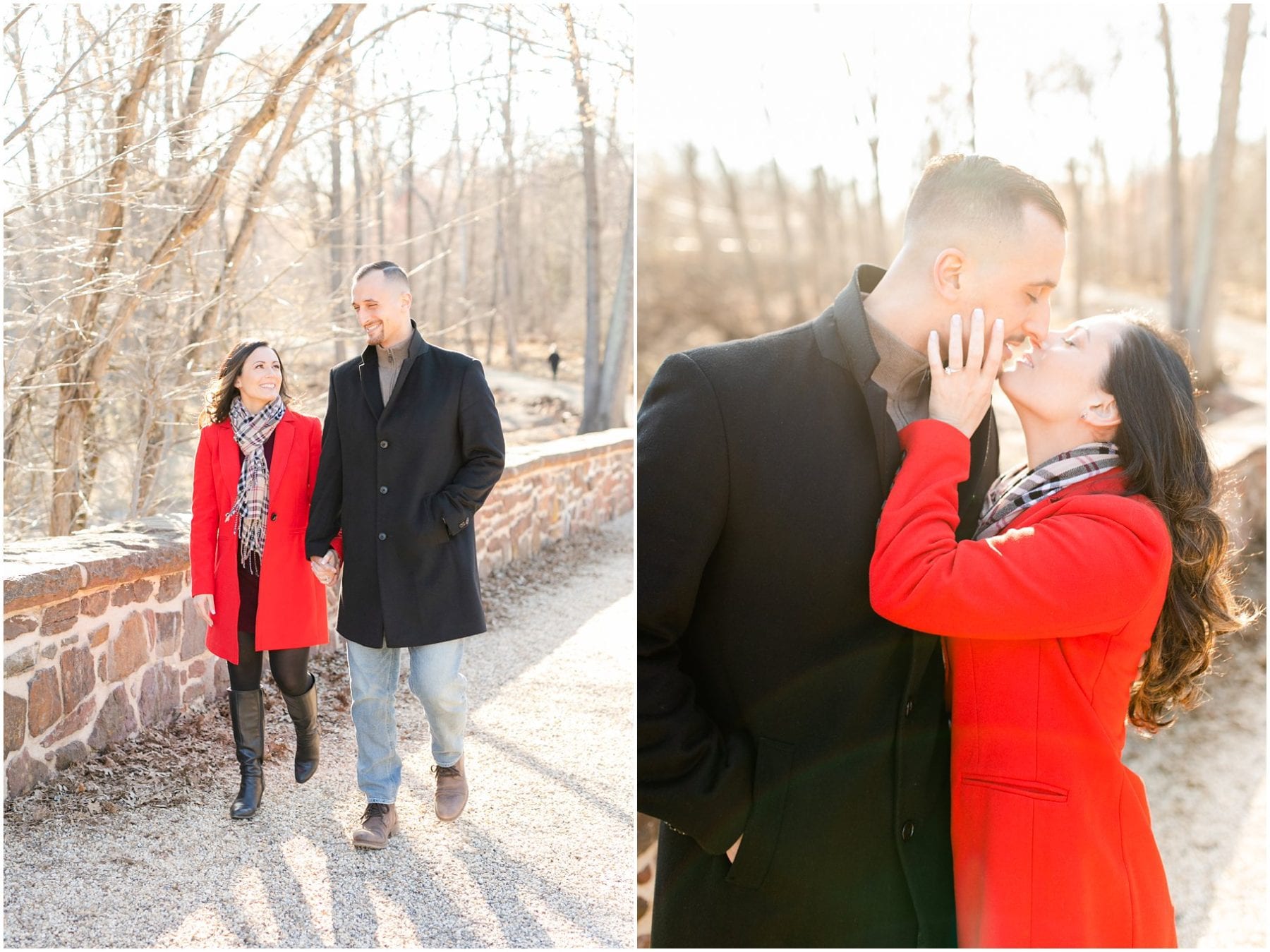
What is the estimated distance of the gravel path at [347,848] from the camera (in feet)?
8.05

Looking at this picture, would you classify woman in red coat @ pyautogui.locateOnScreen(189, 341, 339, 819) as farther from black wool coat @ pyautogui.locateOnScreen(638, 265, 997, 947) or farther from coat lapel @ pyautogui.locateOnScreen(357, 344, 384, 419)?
black wool coat @ pyautogui.locateOnScreen(638, 265, 997, 947)

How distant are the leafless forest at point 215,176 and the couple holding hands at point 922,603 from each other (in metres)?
2.22

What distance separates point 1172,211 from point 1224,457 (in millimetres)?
→ 6354

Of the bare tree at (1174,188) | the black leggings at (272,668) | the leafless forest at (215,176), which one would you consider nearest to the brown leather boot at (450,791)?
the black leggings at (272,668)

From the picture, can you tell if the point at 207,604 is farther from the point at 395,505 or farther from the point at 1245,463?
the point at 1245,463

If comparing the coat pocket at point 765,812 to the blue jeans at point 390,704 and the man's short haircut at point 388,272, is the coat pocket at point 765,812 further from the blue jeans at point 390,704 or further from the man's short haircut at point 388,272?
the man's short haircut at point 388,272

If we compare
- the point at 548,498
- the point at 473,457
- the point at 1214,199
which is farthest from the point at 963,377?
the point at 1214,199

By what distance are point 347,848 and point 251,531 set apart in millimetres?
914

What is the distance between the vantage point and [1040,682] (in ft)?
5.35

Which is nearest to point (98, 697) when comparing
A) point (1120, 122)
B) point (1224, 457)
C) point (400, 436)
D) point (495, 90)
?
point (400, 436)

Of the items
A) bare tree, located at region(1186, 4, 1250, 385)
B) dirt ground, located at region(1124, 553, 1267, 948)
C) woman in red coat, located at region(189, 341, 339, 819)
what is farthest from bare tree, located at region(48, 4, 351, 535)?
bare tree, located at region(1186, 4, 1250, 385)

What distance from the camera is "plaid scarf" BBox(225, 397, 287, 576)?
283cm

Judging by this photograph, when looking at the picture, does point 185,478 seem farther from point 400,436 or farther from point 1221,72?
point 1221,72

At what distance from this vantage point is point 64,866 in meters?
2.56
